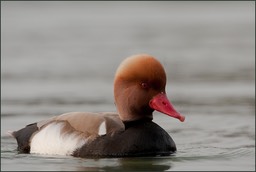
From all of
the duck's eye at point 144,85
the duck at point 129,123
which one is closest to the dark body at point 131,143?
the duck at point 129,123

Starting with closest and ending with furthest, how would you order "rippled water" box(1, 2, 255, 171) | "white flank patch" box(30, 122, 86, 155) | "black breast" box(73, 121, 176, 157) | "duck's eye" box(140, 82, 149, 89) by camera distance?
"black breast" box(73, 121, 176, 157) → "duck's eye" box(140, 82, 149, 89) → "white flank patch" box(30, 122, 86, 155) → "rippled water" box(1, 2, 255, 171)

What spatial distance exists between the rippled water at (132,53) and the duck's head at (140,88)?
512 mm

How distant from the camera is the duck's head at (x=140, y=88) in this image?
9633 mm

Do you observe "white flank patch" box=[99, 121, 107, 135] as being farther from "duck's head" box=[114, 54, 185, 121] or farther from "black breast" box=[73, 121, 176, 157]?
"duck's head" box=[114, 54, 185, 121]

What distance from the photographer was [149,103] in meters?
9.77

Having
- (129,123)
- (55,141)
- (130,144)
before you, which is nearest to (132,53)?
(55,141)

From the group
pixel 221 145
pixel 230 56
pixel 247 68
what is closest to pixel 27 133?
pixel 221 145

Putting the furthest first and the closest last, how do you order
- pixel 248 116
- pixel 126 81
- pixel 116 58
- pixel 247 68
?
pixel 116 58
pixel 247 68
pixel 248 116
pixel 126 81

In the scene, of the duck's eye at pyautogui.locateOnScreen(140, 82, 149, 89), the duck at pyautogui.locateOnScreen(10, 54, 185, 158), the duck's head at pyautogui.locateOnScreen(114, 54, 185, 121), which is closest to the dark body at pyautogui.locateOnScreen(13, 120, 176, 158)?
the duck at pyautogui.locateOnScreen(10, 54, 185, 158)

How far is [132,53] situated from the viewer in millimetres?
19797

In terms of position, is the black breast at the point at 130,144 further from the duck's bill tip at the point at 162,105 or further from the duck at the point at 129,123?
the duck's bill tip at the point at 162,105

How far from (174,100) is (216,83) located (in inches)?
77.5

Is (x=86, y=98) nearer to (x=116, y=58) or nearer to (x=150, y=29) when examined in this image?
(x=116, y=58)

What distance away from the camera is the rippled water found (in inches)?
400
